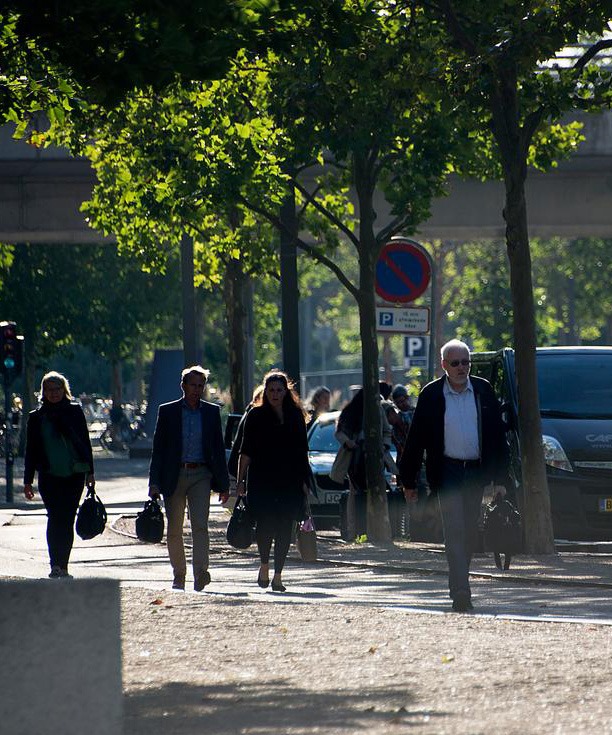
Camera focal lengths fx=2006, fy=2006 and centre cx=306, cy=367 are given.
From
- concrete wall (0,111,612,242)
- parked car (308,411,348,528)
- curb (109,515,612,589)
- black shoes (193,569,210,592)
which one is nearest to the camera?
curb (109,515,612,589)

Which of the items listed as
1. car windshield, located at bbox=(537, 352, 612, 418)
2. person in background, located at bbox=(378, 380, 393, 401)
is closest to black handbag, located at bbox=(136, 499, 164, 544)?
car windshield, located at bbox=(537, 352, 612, 418)

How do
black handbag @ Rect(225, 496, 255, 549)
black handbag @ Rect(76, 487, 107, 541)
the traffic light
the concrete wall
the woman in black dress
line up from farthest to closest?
the concrete wall → the traffic light → black handbag @ Rect(76, 487, 107, 541) → black handbag @ Rect(225, 496, 255, 549) → the woman in black dress

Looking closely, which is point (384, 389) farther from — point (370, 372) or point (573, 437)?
point (573, 437)

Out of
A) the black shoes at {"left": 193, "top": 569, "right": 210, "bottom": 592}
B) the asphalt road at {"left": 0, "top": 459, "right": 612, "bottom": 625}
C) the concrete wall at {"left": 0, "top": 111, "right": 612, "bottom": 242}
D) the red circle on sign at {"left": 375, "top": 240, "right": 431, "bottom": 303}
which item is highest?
the concrete wall at {"left": 0, "top": 111, "right": 612, "bottom": 242}

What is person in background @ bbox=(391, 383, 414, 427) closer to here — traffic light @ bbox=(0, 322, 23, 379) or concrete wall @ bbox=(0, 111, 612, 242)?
traffic light @ bbox=(0, 322, 23, 379)

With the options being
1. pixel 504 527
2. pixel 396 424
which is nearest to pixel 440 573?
pixel 504 527

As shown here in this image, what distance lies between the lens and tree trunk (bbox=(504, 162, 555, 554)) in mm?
17688

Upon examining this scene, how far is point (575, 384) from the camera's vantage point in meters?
19.5

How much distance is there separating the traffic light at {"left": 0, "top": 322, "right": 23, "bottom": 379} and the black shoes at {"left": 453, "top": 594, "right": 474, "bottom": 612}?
19.6 meters

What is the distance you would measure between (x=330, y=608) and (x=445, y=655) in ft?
9.49

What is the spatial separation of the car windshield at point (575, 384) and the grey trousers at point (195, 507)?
5.43 m

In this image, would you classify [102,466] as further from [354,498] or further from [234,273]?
[354,498]

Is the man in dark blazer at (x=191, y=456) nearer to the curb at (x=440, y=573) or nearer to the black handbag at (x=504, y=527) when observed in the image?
the black handbag at (x=504, y=527)

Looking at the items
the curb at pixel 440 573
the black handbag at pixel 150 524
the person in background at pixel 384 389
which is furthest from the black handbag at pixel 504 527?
the person in background at pixel 384 389
